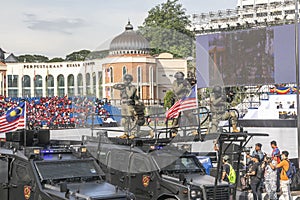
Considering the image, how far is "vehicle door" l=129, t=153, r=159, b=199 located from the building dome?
2.73m

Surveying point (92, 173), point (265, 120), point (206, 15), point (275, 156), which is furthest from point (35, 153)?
point (206, 15)

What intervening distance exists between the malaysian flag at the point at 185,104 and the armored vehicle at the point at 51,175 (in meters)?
1.77

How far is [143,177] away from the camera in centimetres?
1166

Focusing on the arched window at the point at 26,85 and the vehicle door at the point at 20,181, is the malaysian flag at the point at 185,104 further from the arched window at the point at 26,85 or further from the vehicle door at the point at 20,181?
the arched window at the point at 26,85

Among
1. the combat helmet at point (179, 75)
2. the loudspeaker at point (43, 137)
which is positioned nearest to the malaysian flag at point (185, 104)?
the combat helmet at point (179, 75)

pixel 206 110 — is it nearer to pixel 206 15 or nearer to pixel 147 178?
pixel 147 178

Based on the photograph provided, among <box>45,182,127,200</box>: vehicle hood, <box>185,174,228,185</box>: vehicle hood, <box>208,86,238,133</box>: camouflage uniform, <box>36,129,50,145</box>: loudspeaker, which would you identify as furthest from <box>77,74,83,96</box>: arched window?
<box>185,174,228,185</box>: vehicle hood

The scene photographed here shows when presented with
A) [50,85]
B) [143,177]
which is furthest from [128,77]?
[50,85]

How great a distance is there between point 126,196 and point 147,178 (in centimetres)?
265

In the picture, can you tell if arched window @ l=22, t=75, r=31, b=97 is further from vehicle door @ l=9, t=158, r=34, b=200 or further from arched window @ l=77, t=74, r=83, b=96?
vehicle door @ l=9, t=158, r=34, b=200

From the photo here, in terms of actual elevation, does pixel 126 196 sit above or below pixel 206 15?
below

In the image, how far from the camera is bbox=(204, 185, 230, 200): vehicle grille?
10.8 m

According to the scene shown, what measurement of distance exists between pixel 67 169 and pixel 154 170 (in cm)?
223

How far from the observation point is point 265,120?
43.5 metres
